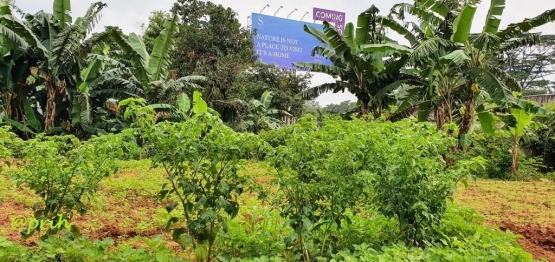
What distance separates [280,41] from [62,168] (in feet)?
72.9

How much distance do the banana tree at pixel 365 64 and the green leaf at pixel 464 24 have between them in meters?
1.00

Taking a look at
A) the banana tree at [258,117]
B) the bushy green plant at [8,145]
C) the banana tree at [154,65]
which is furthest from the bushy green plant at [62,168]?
the banana tree at [258,117]

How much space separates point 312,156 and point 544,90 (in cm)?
3227

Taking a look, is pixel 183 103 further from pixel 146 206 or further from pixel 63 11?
pixel 146 206

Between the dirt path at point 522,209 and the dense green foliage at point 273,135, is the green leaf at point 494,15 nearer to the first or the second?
the dense green foliage at point 273,135

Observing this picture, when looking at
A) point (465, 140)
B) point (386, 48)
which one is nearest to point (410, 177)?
point (386, 48)

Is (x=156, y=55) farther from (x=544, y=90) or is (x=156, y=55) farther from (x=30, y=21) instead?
(x=544, y=90)

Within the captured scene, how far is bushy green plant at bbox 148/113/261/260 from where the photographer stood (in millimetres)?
2410

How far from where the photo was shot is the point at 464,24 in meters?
7.70

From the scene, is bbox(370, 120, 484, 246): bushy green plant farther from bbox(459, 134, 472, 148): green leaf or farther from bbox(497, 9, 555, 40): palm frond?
bbox(497, 9, 555, 40): palm frond

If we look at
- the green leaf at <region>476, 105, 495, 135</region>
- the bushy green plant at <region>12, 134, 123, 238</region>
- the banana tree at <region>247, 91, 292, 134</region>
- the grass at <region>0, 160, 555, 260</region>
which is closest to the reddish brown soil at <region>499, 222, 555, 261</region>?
the grass at <region>0, 160, 555, 260</region>

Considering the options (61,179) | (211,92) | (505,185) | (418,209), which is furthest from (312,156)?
(211,92)

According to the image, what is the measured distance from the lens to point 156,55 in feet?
34.2

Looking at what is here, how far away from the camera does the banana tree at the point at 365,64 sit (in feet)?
29.9
